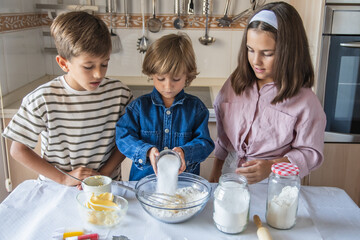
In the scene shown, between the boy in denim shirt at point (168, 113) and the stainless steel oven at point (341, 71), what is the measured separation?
101cm

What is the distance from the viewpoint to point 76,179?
1.10m

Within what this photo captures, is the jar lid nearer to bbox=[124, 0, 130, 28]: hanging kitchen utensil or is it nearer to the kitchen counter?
the kitchen counter

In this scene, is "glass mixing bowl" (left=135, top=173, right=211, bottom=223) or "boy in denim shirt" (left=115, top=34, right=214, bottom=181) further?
"boy in denim shirt" (left=115, top=34, right=214, bottom=181)

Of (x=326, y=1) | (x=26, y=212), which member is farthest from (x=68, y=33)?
(x=326, y=1)

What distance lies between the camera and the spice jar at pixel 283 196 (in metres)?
0.91

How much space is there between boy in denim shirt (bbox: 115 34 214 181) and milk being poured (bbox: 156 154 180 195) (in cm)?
12

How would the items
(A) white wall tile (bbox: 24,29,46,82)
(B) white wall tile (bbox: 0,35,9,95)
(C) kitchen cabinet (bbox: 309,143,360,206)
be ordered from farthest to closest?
(A) white wall tile (bbox: 24,29,46,82) → (C) kitchen cabinet (bbox: 309,143,360,206) → (B) white wall tile (bbox: 0,35,9,95)

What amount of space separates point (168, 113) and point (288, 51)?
440mm

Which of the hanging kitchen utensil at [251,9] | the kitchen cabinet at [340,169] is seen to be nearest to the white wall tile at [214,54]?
the hanging kitchen utensil at [251,9]

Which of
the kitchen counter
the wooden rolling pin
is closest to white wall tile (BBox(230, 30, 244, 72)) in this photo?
the kitchen counter

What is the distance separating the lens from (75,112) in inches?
48.0

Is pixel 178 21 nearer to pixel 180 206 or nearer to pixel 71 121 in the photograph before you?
pixel 71 121

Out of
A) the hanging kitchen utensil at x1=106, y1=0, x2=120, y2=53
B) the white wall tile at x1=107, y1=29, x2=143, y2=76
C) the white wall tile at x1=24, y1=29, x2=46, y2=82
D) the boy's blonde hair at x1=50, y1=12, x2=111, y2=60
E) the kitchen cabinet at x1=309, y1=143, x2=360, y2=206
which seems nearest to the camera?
the boy's blonde hair at x1=50, y1=12, x2=111, y2=60

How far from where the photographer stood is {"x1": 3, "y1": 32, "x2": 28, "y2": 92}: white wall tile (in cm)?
187
